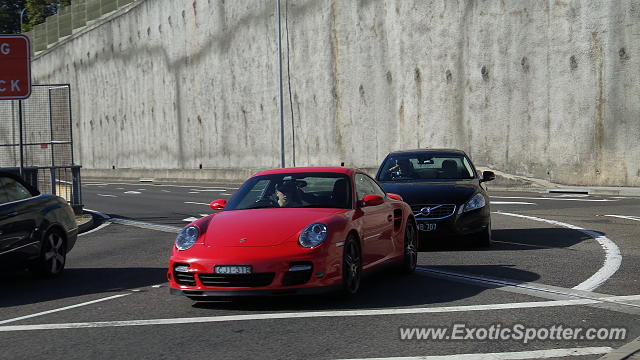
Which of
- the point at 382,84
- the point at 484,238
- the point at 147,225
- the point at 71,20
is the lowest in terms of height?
the point at 147,225

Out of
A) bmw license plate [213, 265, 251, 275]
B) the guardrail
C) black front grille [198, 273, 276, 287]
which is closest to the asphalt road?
black front grille [198, 273, 276, 287]

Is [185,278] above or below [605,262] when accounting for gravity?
above

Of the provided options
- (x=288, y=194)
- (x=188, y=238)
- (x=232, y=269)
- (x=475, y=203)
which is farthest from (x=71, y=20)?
(x=232, y=269)

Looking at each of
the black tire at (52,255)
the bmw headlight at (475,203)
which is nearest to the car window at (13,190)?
the black tire at (52,255)

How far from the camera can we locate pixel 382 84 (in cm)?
4044

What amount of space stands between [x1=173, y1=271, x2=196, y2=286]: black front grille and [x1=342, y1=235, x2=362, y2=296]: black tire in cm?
137

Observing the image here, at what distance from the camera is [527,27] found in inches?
1304

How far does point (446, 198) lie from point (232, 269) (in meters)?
5.59

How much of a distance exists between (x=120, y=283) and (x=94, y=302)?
1.49m

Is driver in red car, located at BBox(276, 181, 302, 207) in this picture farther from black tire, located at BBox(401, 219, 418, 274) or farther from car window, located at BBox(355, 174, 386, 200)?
black tire, located at BBox(401, 219, 418, 274)

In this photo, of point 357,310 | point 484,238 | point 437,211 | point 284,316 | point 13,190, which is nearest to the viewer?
point 284,316

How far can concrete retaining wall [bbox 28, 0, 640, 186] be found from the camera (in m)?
30.7

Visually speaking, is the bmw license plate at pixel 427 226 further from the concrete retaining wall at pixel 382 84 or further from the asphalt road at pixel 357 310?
the concrete retaining wall at pixel 382 84

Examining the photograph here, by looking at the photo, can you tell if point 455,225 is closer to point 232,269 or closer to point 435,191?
point 435,191
